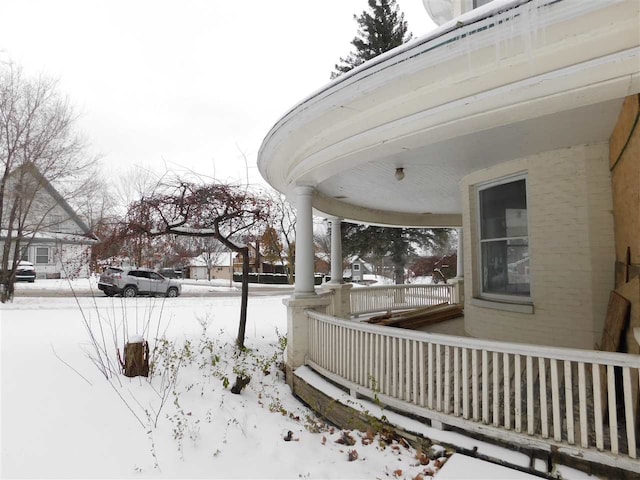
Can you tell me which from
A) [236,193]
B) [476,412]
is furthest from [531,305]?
[236,193]

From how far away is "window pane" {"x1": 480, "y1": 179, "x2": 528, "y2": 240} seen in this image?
15.5 feet

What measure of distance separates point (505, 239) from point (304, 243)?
9.72 feet

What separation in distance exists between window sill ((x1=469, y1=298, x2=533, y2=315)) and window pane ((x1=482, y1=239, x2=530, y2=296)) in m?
0.24

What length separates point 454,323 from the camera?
24.3 feet

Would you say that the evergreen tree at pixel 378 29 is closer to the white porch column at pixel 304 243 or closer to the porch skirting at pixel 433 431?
the white porch column at pixel 304 243

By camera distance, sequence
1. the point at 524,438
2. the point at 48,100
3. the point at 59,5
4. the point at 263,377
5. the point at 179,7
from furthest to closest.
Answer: the point at 48,100 < the point at 179,7 < the point at 59,5 < the point at 263,377 < the point at 524,438

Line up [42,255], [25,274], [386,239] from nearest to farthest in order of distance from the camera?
[386,239] < [25,274] < [42,255]

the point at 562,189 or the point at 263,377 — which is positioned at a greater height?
the point at 562,189

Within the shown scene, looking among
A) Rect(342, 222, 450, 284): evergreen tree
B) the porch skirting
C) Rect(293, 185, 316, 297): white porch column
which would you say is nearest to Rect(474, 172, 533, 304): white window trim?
the porch skirting

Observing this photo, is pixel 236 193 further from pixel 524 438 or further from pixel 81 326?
pixel 524 438

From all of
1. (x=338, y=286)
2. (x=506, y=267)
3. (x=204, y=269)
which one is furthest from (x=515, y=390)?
(x=204, y=269)

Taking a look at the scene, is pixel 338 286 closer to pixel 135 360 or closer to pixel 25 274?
pixel 135 360

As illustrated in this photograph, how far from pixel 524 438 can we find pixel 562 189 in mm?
3031

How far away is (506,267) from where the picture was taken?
493cm
